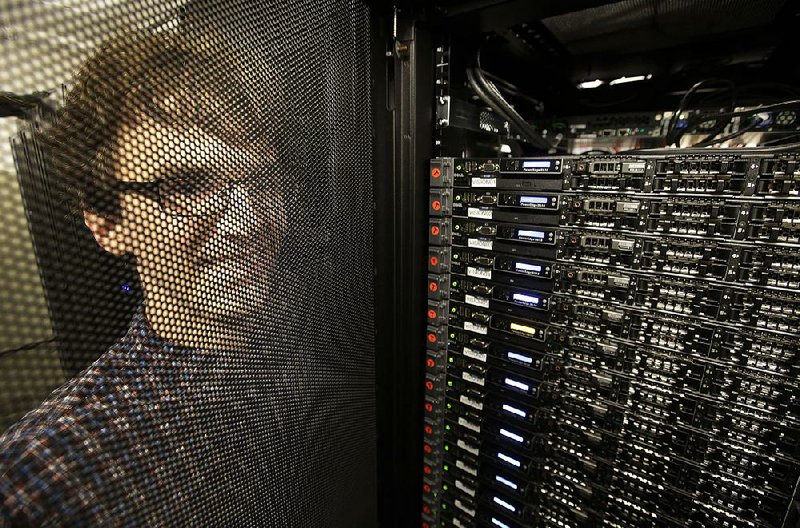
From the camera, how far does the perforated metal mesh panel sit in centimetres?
42

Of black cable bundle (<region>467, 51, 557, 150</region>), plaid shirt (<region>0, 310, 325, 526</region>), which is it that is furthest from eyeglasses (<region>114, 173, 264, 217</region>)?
black cable bundle (<region>467, 51, 557, 150</region>)

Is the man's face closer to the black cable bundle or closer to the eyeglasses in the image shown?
the eyeglasses

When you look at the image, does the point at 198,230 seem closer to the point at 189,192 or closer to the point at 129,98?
the point at 189,192

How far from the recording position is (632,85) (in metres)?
1.35

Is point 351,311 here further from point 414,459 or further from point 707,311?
point 707,311

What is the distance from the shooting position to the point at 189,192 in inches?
21.3

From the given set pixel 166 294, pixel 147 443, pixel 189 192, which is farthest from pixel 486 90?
pixel 147 443

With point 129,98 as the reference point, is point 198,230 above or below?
below

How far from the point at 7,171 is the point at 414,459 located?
4.55ft

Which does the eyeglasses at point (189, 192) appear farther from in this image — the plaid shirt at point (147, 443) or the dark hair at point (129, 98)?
the plaid shirt at point (147, 443)

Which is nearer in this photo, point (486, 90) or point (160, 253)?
A: point (160, 253)

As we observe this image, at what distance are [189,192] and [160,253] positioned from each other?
0.33 ft

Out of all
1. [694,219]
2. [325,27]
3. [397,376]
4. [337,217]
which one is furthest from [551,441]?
[325,27]

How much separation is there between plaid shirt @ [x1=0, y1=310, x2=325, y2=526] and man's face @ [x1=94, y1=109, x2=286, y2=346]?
0.18ft
